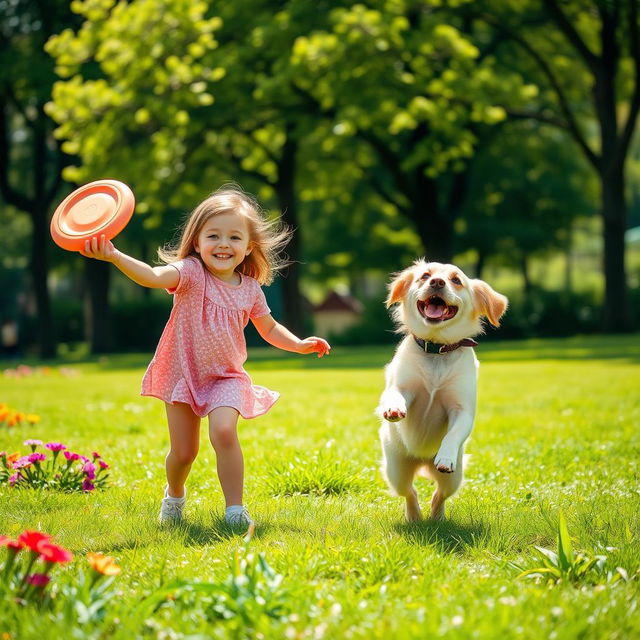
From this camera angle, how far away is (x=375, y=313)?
108 feet

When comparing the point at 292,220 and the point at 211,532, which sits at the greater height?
A: the point at 292,220

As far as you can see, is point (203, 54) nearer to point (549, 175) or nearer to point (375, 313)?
point (375, 313)

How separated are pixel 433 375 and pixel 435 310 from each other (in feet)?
1.12

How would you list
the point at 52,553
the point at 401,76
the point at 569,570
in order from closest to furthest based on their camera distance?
the point at 52,553 < the point at 569,570 < the point at 401,76

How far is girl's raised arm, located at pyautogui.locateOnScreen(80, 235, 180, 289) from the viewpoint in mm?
4371

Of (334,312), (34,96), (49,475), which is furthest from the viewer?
(334,312)

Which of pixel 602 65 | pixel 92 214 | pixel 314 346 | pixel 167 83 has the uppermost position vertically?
pixel 602 65

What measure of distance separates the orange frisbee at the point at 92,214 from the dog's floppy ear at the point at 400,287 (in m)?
1.47

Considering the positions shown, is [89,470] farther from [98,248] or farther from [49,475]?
[98,248]

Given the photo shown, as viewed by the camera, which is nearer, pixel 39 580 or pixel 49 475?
pixel 39 580

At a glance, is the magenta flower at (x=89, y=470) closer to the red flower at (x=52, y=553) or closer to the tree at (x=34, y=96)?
the red flower at (x=52, y=553)

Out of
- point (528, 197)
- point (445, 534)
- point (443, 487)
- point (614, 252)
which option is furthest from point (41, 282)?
point (445, 534)

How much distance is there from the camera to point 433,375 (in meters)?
4.79

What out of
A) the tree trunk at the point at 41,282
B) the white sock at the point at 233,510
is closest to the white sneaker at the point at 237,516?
the white sock at the point at 233,510
